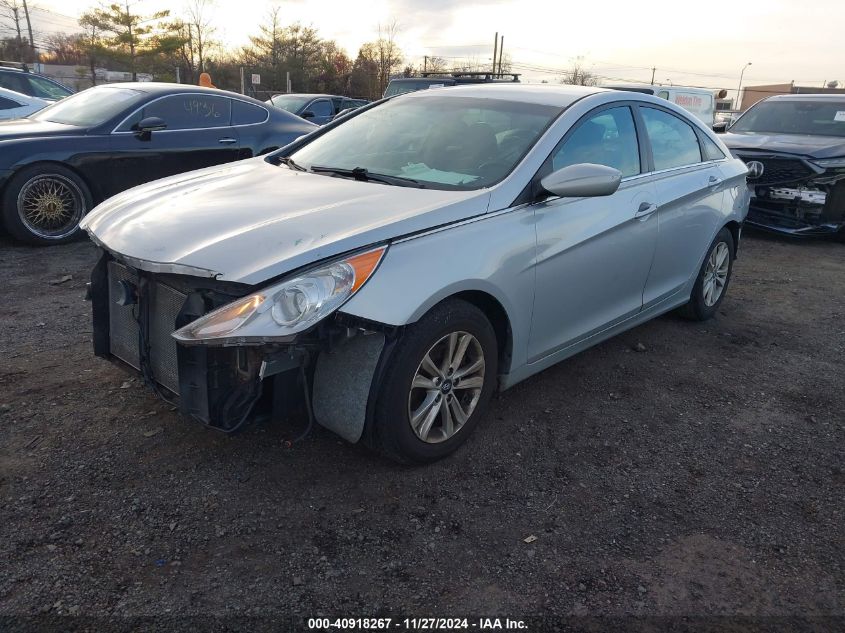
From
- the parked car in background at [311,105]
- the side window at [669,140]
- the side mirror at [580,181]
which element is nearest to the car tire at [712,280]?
the side window at [669,140]

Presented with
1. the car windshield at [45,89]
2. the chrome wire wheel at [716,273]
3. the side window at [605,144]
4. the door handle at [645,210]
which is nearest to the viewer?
the side window at [605,144]

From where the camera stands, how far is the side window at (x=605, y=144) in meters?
3.47

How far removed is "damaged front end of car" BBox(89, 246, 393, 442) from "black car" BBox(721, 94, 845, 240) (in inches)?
267

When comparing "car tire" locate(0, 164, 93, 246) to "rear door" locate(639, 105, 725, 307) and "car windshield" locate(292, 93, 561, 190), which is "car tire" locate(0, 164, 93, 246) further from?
"rear door" locate(639, 105, 725, 307)

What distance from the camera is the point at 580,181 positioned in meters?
3.09

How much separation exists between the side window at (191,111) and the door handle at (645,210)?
5063 mm

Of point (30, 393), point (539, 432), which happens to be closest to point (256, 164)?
point (30, 393)

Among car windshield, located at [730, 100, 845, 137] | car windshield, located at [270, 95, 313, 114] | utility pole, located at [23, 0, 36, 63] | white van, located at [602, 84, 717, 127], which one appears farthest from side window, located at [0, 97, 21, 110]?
utility pole, located at [23, 0, 36, 63]

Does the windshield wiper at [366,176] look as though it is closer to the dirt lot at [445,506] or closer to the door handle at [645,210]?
the dirt lot at [445,506]

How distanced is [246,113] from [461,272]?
565 cm

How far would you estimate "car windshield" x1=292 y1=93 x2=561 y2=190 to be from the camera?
10.8ft

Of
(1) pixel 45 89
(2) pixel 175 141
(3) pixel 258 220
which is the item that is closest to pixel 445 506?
(3) pixel 258 220

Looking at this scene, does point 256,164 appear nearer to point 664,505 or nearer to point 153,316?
point 153,316

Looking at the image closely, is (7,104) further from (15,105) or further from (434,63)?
(434,63)
